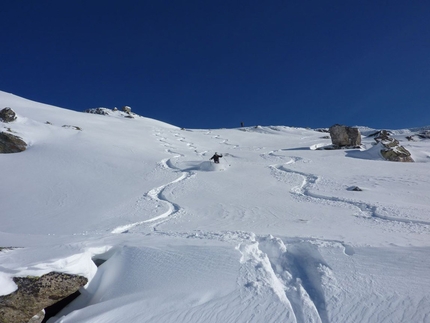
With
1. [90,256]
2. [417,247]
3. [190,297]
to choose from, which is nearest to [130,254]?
[90,256]

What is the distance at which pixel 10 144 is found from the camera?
18438 millimetres

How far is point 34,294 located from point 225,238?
3343mm

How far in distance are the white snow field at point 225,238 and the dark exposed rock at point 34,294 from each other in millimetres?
127

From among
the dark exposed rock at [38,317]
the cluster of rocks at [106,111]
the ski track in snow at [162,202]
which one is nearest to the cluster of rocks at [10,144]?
the ski track in snow at [162,202]

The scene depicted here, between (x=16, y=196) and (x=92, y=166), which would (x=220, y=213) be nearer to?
(x=16, y=196)

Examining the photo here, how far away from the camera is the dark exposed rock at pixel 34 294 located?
380 centimetres

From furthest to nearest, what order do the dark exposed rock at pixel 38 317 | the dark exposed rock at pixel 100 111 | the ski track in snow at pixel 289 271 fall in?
the dark exposed rock at pixel 100 111
the dark exposed rock at pixel 38 317
the ski track in snow at pixel 289 271

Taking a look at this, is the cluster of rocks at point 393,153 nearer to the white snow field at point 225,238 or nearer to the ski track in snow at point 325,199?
the white snow field at point 225,238

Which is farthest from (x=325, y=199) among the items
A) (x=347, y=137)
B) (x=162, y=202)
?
(x=347, y=137)

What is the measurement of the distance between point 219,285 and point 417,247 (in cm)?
339

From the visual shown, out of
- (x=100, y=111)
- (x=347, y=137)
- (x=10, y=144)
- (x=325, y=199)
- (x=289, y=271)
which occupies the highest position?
(x=100, y=111)

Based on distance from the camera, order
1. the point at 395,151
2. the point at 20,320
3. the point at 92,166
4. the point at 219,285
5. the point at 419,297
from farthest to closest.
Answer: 1. the point at 395,151
2. the point at 92,166
3. the point at 219,285
4. the point at 20,320
5. the point at 419,297

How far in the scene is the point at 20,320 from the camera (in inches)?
151

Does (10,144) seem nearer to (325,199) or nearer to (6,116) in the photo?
(6,116)
